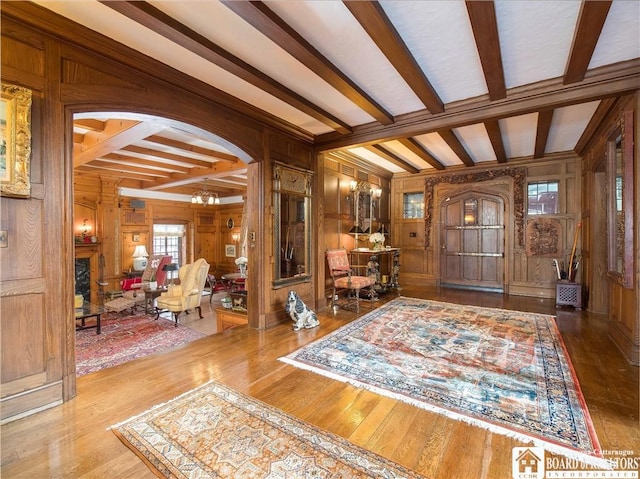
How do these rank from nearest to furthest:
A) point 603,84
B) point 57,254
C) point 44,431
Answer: point 44,431, point 57,254, point 603,84

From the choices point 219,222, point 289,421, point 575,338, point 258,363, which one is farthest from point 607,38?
point 219,222

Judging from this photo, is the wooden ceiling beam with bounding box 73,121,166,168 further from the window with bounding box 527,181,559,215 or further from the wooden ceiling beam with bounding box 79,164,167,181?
the window with bounding box 527,181,559,215

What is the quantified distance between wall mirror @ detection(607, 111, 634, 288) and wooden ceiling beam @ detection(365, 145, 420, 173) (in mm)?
3014

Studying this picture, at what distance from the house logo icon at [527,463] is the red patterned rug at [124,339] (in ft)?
10.9

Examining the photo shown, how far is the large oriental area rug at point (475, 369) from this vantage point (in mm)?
1917

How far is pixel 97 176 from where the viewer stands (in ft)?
24.8

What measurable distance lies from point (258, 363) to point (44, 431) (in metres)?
1.50

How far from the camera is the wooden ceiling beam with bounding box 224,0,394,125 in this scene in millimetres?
1940

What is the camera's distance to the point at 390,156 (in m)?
5.78

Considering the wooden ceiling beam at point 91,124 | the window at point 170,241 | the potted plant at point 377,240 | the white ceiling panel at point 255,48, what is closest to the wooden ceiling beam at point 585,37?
the white ceiling panel at point 255,48

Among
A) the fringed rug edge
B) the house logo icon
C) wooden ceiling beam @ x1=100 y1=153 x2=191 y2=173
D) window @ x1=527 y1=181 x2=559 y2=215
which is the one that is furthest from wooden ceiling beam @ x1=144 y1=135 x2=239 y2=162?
window @ x1=527 y1=181 x2=559 y2=215

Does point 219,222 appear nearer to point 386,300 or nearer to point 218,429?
point 386,300

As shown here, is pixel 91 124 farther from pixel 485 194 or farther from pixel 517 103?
pixel 485 194

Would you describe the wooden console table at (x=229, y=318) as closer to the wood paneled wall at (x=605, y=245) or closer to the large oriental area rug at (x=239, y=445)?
the large oriental area rug at (x=239, y=445)
